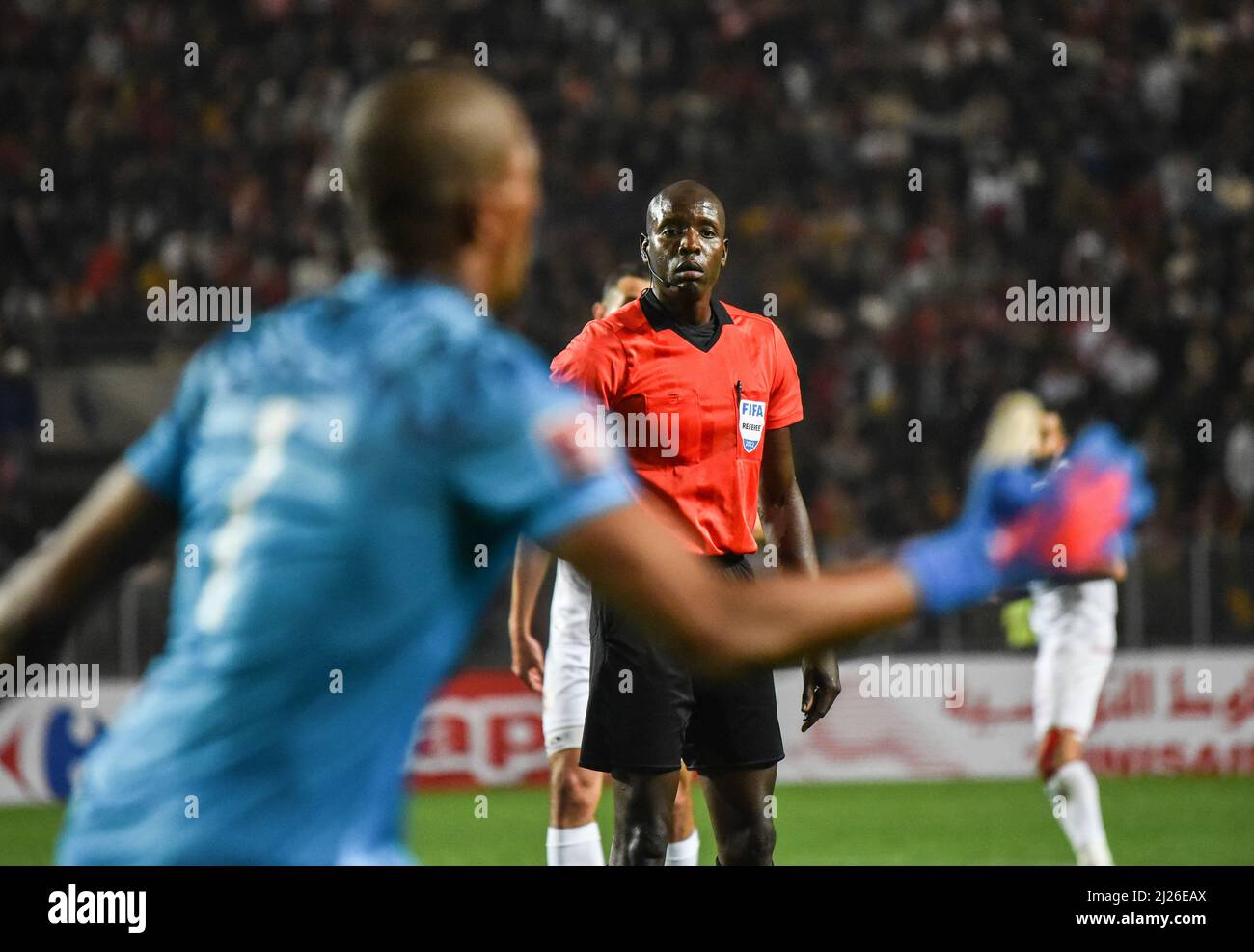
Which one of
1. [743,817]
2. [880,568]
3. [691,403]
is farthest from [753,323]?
[880,568]

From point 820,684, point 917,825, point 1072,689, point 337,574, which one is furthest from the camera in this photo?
point 917,825

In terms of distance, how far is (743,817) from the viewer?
518 centimetres

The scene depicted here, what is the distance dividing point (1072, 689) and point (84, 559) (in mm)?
6113

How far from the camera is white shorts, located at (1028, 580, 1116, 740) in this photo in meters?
7.51

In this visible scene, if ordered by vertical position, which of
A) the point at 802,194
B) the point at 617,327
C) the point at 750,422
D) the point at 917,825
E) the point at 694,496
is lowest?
the point at 917,825

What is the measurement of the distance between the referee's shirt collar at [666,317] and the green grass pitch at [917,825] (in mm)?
3583

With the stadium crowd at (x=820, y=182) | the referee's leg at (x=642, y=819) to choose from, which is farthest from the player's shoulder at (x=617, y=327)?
the stadium crowd at (x=820, y=182)

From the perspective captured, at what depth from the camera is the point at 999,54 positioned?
18.0 metres

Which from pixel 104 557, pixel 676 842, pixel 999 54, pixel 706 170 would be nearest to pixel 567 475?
pixel 104 557

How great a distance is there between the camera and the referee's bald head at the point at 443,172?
190 cm

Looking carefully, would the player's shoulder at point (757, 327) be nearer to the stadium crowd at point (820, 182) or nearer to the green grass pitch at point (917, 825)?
the green grass pitch at point (917, 825)

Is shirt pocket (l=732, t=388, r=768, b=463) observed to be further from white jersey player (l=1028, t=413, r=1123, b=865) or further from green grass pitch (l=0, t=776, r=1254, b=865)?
green grass pitch (l=0, t=776, r=1254, b=865)

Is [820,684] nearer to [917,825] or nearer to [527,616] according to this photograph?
[527,616]
